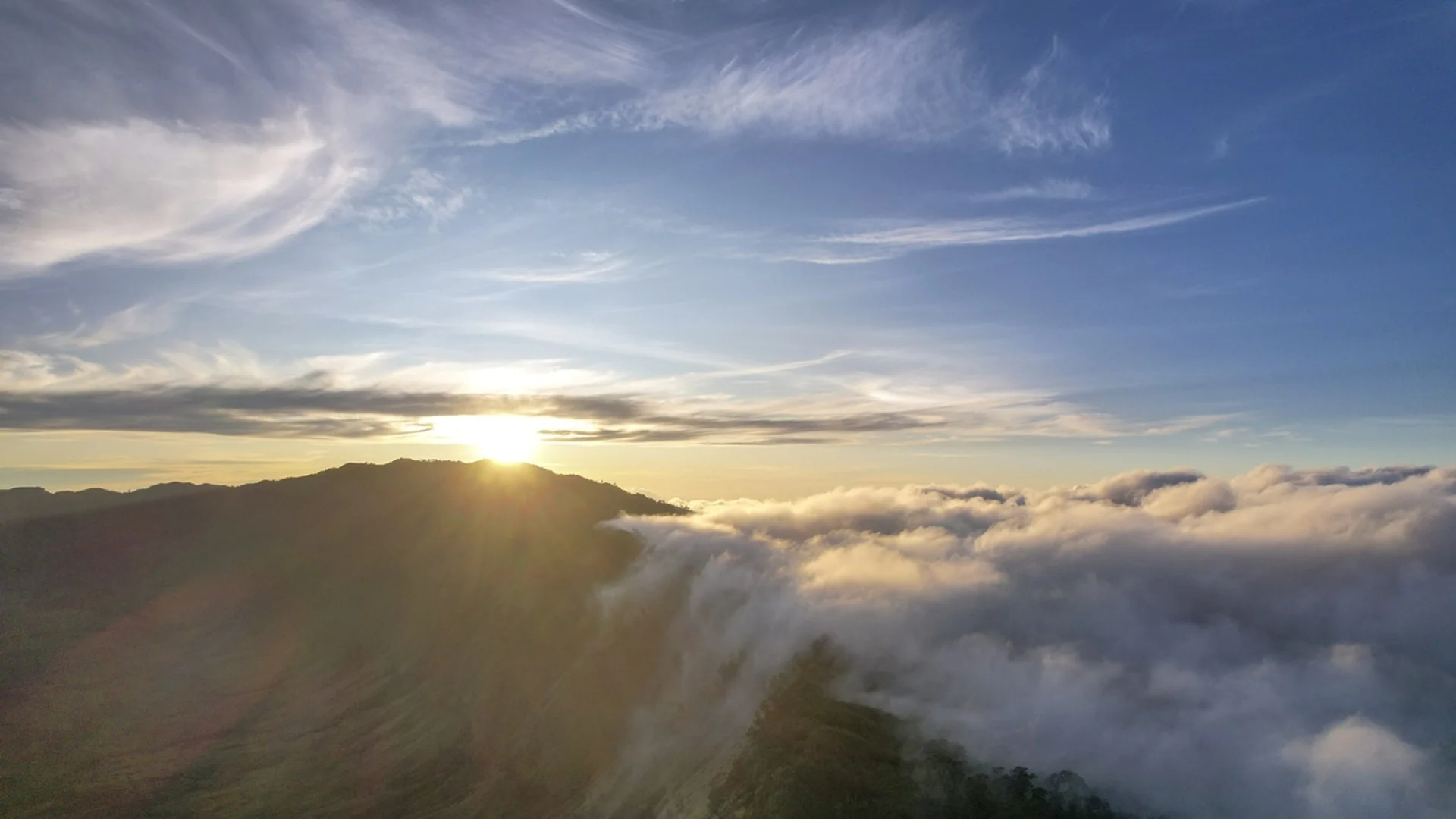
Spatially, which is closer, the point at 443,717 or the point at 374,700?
the point at 443,717

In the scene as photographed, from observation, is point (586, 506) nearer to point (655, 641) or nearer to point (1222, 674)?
point (655, 641)

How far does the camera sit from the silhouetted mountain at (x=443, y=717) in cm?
9494

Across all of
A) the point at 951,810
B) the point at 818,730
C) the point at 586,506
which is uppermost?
the point at 586,506

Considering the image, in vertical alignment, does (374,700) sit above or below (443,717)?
below

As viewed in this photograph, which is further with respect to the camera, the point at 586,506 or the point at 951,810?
the point at 586,506

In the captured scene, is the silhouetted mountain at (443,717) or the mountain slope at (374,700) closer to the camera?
the silhouetted mountain at (443,717)

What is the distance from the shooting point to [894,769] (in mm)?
94000

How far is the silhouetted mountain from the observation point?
9494 centimetres

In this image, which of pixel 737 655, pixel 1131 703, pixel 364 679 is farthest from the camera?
pixel 364 679

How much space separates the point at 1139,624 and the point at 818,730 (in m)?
91.7

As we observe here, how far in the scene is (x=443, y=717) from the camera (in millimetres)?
150375

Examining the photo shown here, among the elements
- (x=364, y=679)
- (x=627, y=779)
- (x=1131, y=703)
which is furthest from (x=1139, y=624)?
(x=364, y=679)

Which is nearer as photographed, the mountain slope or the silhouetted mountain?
the silhouetted mountain

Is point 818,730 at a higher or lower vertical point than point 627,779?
higher
